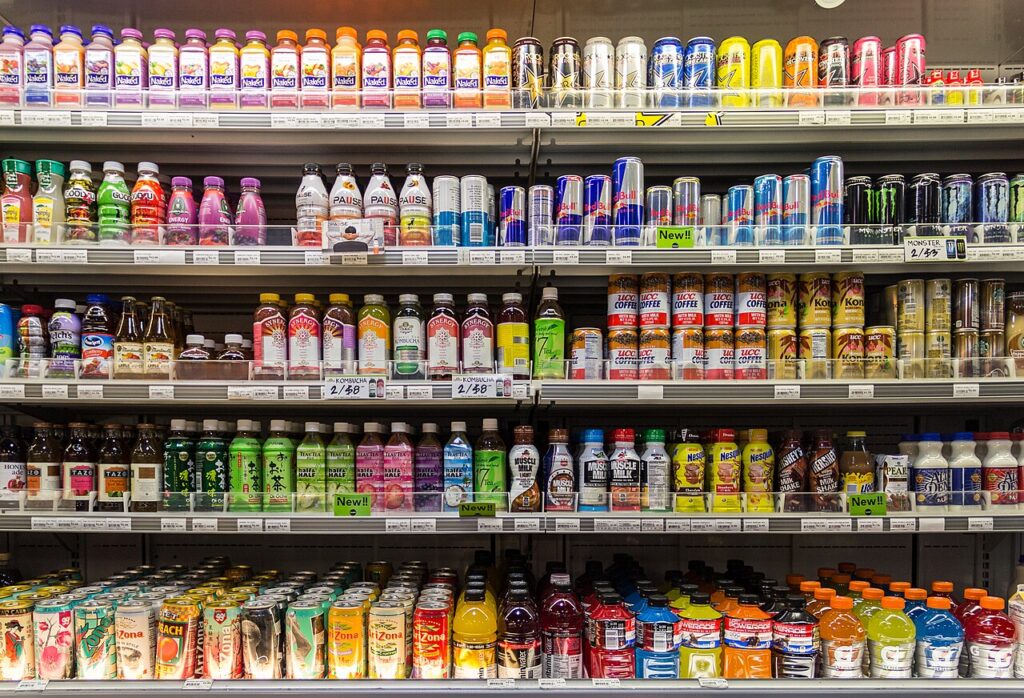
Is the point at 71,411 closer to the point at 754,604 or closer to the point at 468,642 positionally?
the point at 468,642

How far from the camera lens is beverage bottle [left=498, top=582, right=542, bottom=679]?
6.74ft

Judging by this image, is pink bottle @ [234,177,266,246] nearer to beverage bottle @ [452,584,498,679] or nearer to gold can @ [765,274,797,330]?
beverage bottle @ [452,584,498,679]

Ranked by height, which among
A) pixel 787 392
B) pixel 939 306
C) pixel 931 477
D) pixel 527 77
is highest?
pixel 527 77

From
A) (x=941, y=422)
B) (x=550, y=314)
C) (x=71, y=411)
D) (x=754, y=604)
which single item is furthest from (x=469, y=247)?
(x=941, y=422)

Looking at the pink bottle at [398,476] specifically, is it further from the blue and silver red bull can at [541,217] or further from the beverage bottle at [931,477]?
the beverage bottle at [931,477]

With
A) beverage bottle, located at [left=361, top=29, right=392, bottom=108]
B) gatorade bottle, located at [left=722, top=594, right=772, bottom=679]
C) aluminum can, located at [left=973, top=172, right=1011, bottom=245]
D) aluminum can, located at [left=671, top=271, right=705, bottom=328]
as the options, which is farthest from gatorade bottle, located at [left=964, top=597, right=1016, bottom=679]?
beverage bottle, located at [left=361, top=29, right=392, bottom=108]

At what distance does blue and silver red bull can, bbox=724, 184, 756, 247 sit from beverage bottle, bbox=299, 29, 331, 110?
4.97 feet

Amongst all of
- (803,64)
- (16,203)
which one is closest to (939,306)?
(803,64)

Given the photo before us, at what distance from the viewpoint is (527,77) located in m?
2.23

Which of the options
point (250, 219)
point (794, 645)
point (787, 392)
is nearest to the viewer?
point (794, 645)

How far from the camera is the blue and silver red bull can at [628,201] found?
2.18m

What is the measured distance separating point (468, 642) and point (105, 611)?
125cm

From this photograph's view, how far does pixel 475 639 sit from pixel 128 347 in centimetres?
162

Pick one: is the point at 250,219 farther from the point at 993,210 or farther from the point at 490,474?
the point at 993,210
